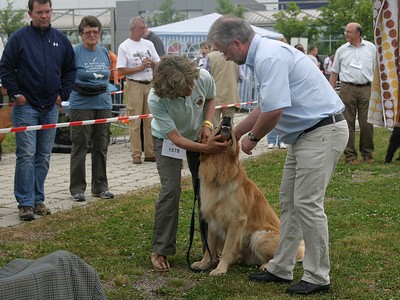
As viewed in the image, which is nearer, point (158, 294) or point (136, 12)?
point (158, 294)

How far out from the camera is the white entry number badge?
554 centimetres

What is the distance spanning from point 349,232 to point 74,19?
36135 millimetres

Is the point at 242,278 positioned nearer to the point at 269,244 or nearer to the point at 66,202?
the point at 269,244

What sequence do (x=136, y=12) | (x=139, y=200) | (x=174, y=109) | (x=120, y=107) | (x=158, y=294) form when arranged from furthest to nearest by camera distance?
(x=136, y=12) < (x=120, y=107) < (x=139, y=200) < (x=174, y=109) < (x=158, y=294)

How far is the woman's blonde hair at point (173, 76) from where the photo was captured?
5.18m

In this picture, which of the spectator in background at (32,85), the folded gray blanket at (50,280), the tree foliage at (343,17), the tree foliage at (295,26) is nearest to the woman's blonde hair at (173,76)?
the folded gray blanket at (50,280)

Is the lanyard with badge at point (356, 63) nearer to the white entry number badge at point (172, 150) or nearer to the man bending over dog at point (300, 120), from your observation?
the white entry number badge at point (172, 150)

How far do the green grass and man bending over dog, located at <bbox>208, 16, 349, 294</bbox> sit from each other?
16.6 inches

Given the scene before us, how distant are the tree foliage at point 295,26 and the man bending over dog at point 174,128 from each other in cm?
3057

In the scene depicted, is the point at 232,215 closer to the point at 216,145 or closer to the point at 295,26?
the point at 216,145

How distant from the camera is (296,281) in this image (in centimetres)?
537

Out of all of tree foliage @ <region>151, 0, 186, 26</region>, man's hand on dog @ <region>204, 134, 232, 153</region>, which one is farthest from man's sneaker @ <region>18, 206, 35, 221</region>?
tree foliage @ <region>151, 0, 186, 26</region>

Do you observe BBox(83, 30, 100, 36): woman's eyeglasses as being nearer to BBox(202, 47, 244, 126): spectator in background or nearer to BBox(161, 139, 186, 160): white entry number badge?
BBox(161, 139, 186, 160): white entry number badge

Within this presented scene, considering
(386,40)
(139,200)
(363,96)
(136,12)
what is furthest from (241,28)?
(136,12)
